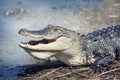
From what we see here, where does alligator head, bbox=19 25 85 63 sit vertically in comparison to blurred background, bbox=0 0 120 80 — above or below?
below

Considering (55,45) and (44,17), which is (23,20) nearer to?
(44,17)

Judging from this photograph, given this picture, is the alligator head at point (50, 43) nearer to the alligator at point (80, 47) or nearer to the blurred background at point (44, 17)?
the alligator at point (80, 47)

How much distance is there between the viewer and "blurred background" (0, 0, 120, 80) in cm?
897

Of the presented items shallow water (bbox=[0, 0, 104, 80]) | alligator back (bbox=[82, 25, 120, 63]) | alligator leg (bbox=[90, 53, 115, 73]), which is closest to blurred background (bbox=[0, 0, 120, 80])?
shallow water (bbox=[0, 0, 104, 80])

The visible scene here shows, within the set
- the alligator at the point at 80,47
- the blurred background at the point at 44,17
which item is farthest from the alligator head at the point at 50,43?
the blurred background at the point at 44,17

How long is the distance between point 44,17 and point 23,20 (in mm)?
664

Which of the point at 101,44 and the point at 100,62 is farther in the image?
the point at 101,44

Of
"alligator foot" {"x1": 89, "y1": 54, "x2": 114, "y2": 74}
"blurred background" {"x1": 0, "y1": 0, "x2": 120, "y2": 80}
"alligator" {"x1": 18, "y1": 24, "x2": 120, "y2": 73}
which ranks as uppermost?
"blurred background" {"x1": 0, "y1": 0, "x2": 120, "y2": 80}

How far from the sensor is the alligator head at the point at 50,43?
21.5ft

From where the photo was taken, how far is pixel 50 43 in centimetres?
672

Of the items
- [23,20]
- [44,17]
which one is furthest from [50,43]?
[44,17]

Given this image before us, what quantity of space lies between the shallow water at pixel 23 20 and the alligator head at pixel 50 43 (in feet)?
2.77

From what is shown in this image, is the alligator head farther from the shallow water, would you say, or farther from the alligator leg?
the shallow water

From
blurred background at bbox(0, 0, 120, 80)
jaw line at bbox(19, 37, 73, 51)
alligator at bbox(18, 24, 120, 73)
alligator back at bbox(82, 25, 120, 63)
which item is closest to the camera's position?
jaw line at bbox(19, 37, 73, 51)
